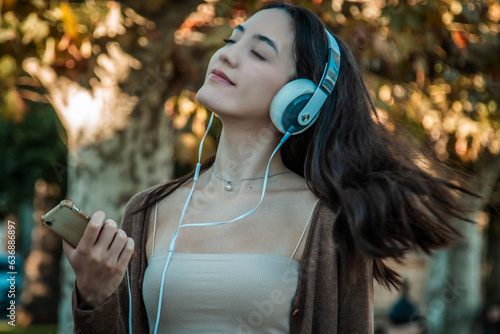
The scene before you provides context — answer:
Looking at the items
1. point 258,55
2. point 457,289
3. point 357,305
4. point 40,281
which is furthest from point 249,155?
point 40,281

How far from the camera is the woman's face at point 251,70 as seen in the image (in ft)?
9.15

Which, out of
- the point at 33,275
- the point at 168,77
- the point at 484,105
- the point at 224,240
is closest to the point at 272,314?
the point at 224,240

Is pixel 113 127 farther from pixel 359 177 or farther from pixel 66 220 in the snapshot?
pixel 66 220

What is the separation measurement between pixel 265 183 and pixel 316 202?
20 centimetres

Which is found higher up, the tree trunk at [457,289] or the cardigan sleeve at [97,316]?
the cardigan sleeve at [97,316]

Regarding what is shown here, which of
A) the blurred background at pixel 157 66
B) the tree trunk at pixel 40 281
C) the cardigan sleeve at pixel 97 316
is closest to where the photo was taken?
the cardigan sleeve at pixel 97 316

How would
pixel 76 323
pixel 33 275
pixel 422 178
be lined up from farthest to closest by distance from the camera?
pixel 33 275, pixel 422 178, pixel 76 323

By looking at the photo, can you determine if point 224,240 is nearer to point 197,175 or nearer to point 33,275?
point 197,175

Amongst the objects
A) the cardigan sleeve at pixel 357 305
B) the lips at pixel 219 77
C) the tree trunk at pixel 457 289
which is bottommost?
the tree trunk at pixel 457 289

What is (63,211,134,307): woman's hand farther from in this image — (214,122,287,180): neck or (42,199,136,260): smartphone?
(214,122,287,180): neck

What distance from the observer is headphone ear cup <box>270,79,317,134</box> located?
2.78 meters

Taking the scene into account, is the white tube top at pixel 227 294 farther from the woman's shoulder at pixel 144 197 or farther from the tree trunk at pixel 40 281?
the tree trunk at pixel 40 281

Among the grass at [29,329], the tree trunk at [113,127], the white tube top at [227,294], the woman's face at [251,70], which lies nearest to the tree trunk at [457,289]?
the grass at [29,329]

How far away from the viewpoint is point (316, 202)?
2.75m
